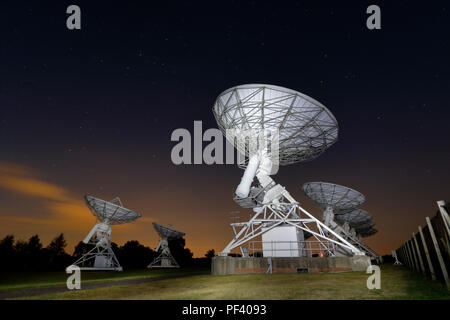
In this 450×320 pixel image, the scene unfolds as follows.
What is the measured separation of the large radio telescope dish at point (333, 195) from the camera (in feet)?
101

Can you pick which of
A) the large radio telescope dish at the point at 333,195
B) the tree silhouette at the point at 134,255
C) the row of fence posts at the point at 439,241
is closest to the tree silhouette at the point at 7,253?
the tree silhouette at the point at 134,255

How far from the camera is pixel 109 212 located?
106 ft

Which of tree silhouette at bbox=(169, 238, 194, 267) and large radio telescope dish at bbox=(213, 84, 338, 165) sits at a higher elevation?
large radio telescope dish at bbox=(213, 84, 338, 165)

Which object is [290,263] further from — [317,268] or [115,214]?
[115,214]

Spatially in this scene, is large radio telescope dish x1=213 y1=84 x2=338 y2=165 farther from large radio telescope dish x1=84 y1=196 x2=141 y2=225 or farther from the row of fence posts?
large radio telescope dish x1=84 y1=196 x2=141 y2=225

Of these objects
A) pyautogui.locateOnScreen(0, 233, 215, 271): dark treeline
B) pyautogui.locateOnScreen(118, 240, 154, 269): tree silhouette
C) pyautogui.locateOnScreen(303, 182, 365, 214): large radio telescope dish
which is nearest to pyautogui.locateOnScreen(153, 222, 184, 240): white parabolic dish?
pyautogui.locateOnScreen(0, 233, 215, 271): dark treeline

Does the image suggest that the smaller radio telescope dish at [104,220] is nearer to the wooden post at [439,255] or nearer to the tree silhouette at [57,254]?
the wooden post at [439,255]

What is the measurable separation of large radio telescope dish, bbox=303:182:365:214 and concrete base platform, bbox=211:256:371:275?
14101 millimetres

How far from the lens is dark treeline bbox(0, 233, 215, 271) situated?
186 ft

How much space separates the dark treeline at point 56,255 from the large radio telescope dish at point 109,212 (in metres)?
18.7

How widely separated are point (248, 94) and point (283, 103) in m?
2.54

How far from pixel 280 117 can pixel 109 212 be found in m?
24.4

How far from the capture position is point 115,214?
32.5 meters
